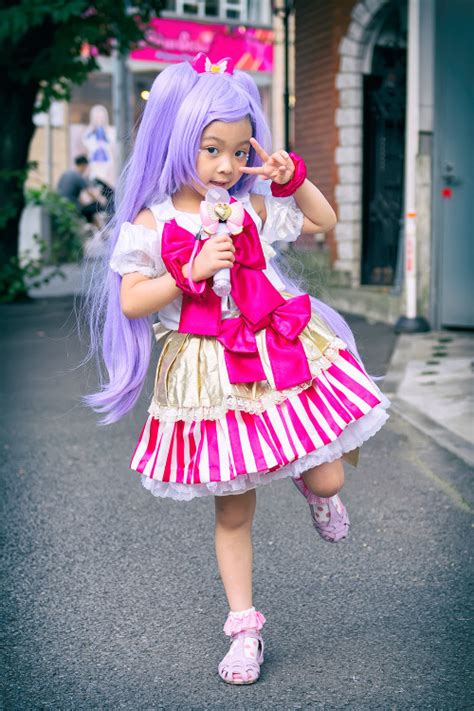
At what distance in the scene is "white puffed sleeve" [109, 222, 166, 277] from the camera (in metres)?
2.82

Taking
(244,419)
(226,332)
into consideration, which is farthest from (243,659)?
(226,332)

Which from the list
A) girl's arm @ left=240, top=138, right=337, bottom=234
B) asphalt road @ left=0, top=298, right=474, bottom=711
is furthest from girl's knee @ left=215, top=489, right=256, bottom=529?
girl's arm @ left=240, top=138, right=337, bottom=234

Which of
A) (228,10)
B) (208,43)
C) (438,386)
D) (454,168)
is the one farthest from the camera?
(228,10)

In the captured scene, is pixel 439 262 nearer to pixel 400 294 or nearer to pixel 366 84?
Answer: pixel 400 294

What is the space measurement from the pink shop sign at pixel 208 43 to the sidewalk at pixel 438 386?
20.4 meters

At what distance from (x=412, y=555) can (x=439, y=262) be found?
6.36 metres

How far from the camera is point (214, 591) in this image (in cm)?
355

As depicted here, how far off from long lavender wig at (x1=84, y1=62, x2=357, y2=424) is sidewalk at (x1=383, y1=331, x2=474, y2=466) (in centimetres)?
259

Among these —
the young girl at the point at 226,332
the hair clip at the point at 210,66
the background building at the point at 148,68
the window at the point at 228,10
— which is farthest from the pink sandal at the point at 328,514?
the window at the point at 228,10

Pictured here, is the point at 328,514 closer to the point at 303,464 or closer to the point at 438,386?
the point at 303,464

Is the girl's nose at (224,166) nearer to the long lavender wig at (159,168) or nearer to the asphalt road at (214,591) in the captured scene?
the long lavender wig at (159,168)

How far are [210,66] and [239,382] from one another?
88cm

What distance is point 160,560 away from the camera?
12.7ft

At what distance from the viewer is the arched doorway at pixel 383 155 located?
12016mm
